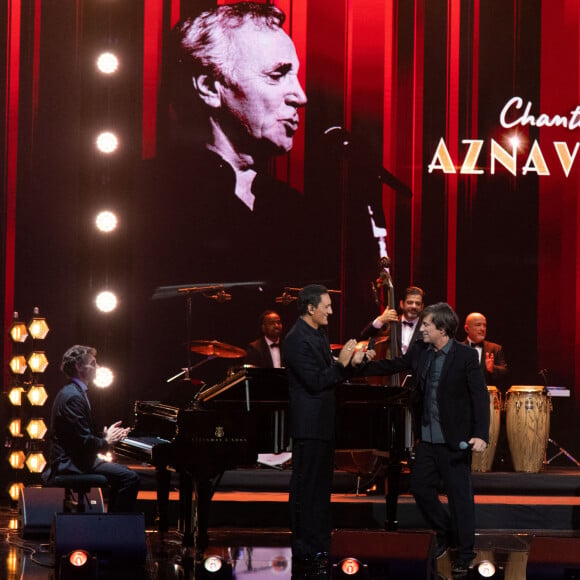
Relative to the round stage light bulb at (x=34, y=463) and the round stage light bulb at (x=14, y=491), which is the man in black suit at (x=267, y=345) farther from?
the round stage light bulb at (x=14, y=491)

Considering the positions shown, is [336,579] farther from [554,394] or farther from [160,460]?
[554,394]

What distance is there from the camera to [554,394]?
31.8 ft

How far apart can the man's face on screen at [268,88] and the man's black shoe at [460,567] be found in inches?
206

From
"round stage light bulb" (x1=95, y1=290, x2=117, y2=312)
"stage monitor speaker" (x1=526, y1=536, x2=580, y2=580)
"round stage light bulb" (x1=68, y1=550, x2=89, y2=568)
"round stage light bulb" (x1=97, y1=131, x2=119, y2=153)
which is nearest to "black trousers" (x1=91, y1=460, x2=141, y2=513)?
"round stage light bulb" (x1=68, y1=550, x2=89, y2=568)

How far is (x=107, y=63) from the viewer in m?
10.3

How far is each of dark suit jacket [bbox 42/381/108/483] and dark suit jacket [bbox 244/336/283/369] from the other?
306 centimetres

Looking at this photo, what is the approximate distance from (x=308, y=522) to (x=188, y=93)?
546cm

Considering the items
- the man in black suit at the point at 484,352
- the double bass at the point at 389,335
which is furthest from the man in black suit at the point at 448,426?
the man in black suit at the point at 484,352

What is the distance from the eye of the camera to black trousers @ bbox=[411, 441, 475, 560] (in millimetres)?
6199

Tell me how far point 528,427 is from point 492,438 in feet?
1.16

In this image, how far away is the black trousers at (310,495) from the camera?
593cm

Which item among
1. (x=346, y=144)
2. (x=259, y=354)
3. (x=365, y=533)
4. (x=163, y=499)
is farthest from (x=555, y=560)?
(x=346, y=144)

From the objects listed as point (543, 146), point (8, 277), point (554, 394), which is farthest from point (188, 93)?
point (554, 394)

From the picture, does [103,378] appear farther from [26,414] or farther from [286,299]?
[286,299]
